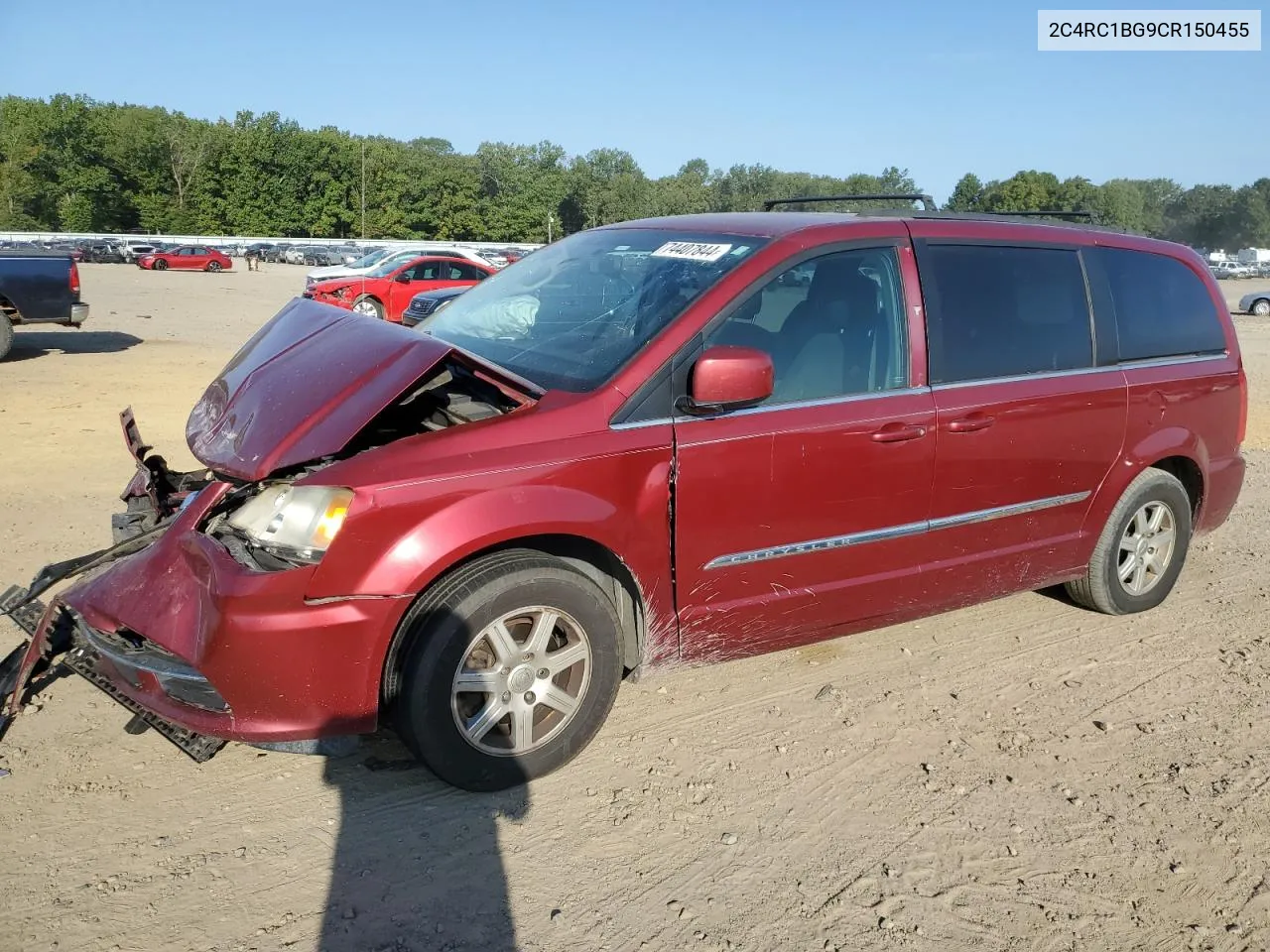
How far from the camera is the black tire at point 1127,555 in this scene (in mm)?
4840

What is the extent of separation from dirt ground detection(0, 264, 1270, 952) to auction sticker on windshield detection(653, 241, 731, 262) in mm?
1734

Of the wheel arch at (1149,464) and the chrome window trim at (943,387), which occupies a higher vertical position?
the chrome window trim at (943,387)

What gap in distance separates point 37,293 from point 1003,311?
13.4 m

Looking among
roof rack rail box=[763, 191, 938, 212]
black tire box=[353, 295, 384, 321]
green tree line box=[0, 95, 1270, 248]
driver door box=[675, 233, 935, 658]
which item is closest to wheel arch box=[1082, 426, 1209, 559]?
driver door box=[675, 233, 935, 658]

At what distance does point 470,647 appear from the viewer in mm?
3113

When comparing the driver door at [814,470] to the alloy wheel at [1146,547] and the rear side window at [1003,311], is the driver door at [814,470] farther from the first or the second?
the alloy wheel at [1146,547]

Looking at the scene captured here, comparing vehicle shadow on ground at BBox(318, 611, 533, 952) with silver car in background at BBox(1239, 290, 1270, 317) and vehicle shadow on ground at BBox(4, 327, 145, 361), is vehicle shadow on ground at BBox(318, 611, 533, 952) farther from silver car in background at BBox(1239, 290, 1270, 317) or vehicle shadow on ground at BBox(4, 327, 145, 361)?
silver car in background at BBox(1239, 290, 1270, 317)

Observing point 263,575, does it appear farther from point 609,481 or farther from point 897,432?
point 897,432

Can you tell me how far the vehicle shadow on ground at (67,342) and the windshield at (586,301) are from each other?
39.3 ft

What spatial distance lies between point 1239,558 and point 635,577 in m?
4.53

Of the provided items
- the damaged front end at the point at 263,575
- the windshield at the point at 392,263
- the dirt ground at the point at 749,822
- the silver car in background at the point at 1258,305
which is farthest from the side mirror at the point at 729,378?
the silver car in background at the point at 1258,305

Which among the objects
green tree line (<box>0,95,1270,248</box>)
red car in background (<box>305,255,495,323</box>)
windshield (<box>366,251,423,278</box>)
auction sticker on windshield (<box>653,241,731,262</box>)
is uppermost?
green tree line (<box>0,95,1270,248</box>)

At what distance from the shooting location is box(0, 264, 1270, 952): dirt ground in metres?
2.72

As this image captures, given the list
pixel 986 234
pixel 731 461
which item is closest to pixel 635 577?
pixel 731 461
